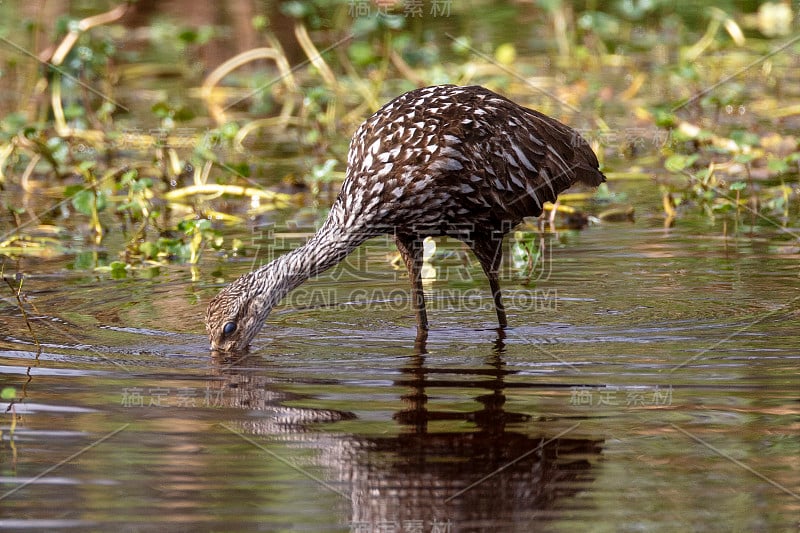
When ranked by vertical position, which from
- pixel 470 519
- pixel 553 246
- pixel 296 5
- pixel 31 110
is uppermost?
pixel 296 5

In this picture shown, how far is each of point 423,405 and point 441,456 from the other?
0.75 meters

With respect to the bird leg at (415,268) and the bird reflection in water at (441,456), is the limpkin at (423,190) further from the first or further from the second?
the bird reflection in water at (441,456)

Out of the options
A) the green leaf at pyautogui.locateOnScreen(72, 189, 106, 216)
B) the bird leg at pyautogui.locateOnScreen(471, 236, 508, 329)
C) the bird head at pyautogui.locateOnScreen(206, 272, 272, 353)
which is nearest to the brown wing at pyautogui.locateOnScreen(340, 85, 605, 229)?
the bird leg at pyautogui.locateOnScreen(471, 236, 508, 329)

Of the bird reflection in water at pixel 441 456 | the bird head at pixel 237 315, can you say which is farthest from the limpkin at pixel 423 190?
the bird reflection in water at pixel 441 456

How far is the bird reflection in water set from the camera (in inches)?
196

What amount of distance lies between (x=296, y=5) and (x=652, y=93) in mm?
4855

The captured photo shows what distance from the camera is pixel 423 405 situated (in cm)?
630

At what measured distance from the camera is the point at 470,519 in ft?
16.0

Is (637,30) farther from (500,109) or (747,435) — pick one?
(747,435)

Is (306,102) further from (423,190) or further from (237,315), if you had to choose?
(237,315)

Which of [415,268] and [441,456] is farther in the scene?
[415,268]

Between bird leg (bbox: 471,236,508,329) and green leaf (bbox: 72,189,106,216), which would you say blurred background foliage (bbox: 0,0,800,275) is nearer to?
green leaf (bbox: 72,189,106,216)

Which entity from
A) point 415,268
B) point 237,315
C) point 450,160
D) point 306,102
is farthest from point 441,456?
point 306,102

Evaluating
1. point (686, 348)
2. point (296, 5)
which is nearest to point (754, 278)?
point (686, 348)
